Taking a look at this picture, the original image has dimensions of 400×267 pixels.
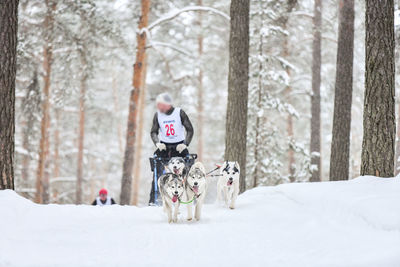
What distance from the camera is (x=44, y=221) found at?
5258 millimetres

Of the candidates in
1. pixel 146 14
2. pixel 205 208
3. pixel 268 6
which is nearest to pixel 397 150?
pixel 268 6

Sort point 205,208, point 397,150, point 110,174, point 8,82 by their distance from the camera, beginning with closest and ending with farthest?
point 8,82 → point 205,208 → point 397,150 → point 110,174

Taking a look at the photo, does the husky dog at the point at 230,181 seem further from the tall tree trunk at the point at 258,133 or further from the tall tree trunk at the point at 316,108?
the tall tree trunk at the point at 316,108

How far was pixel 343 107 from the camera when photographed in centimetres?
1055

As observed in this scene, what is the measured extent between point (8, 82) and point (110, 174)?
2699cm

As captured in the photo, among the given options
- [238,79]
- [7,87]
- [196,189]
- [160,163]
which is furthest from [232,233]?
[238,79]

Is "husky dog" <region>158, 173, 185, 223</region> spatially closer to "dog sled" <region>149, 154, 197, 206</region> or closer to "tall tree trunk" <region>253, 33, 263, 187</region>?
"dog sled" <region>149, 154, 197, 206</region>

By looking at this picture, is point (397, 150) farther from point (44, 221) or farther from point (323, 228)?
point (44, 221)

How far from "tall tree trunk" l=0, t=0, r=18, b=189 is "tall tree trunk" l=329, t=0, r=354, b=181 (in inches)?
318

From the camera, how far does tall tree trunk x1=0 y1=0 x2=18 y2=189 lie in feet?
21.0

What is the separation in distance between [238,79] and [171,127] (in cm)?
260

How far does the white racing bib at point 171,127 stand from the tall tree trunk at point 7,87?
2545 mm

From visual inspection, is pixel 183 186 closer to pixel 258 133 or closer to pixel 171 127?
pixel 171 127

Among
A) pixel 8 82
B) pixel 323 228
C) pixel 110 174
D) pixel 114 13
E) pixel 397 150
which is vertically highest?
pixel 114 13
